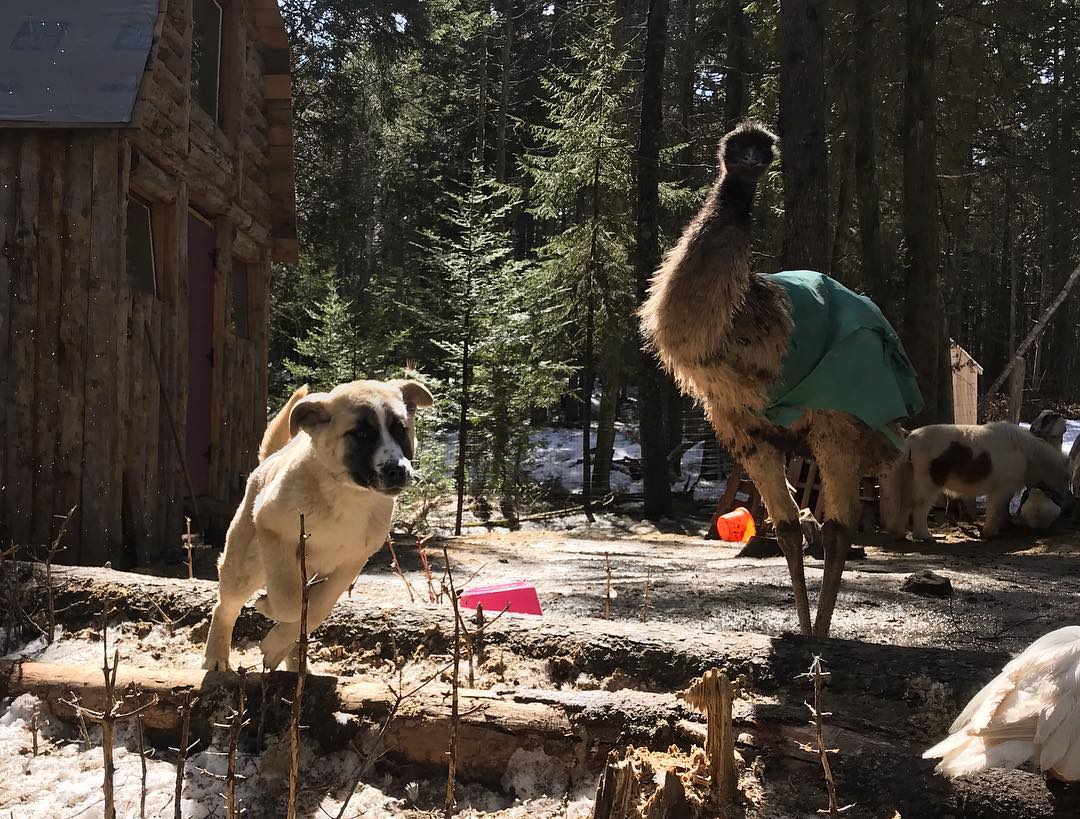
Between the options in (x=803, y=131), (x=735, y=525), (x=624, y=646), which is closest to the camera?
(x=624, y=646)

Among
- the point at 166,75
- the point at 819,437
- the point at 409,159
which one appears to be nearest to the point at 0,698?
the point at 819,437

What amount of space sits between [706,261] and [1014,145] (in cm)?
1837

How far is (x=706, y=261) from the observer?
461 cm

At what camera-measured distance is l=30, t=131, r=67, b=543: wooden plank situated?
779 cm

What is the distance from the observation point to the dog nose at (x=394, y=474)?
3.75 m

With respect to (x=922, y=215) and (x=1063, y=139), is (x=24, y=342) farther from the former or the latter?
(x=1063, y=139)

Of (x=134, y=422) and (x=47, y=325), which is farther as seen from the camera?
(x=134, y=422)

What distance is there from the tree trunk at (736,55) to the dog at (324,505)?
17183 mm

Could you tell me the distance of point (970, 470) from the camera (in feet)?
35.3

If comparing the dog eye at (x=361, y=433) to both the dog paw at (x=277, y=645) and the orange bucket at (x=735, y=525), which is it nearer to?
the dog paw at (x=277, y=645)

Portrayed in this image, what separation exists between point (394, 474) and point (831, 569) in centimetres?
254

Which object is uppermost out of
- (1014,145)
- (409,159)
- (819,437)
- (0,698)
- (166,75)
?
(409,159)

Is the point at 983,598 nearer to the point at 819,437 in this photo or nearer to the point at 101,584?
the point at 819,437

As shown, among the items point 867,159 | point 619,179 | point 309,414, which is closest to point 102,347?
point 309,414
